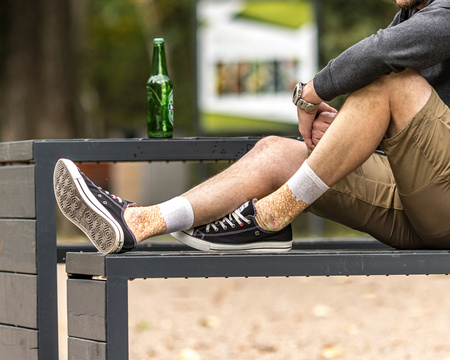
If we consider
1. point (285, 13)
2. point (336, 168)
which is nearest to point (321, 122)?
point (336, 168)

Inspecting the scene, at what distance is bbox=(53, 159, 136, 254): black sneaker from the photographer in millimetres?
2543

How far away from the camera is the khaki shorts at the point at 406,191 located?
2.64m

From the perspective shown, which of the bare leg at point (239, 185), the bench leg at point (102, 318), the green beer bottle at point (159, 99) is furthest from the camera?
the green beer bottle at point (159, 99)

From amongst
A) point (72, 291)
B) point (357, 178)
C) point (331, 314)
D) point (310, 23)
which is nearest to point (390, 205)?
point (357, 178)

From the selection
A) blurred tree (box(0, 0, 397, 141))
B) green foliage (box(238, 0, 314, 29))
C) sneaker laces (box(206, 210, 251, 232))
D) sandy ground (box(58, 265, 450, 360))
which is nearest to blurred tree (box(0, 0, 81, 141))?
blurred tree (box(0, 0, 397, 141))

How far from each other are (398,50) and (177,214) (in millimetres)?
812

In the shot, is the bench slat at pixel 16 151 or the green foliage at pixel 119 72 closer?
the bench slat at pixel 16 151

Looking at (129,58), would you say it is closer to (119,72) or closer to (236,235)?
(119,72)

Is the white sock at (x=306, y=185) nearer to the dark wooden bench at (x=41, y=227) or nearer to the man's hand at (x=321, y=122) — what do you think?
the man's hand at (x=321, y=122)

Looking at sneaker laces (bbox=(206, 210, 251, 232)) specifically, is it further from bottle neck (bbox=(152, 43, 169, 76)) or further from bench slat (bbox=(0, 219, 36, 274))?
bottle neck (bbox=(152, 43, 169, 76))

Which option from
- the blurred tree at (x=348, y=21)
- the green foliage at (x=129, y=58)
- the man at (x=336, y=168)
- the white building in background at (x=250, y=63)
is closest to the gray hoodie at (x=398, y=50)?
the man at (x=336, y=168)

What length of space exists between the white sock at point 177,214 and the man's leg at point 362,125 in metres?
0.33

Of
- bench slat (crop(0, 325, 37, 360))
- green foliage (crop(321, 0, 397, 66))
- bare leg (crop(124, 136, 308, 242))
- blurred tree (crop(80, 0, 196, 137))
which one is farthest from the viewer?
blurred tree (crop(80, 0, 196, 137))

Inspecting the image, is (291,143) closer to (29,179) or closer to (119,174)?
(29,179)
